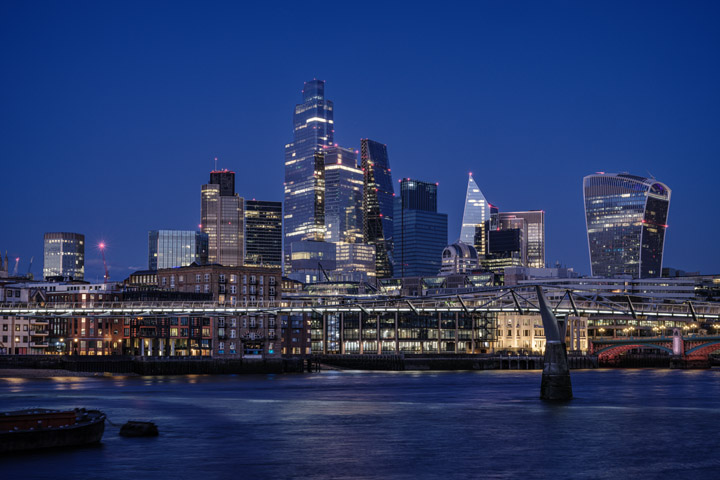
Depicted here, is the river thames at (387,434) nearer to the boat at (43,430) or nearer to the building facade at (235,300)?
the boat at (43,430)

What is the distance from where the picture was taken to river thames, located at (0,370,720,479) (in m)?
50.1

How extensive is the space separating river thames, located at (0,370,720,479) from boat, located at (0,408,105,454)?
2.96 feet

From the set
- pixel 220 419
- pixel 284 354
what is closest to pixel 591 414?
pixel 220 419

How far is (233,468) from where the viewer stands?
50.4 meters

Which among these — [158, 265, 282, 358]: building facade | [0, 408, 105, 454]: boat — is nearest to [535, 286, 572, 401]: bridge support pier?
[0, 408, 105, 454]: boat

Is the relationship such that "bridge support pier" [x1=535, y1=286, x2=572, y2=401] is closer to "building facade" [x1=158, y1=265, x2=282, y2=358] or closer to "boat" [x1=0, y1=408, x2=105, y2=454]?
"boat" [x1=0, y1=408, x2=105, y2=454]

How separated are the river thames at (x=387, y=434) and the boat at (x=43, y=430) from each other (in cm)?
90

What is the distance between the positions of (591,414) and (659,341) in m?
129

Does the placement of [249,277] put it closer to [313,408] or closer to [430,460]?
[313,408]

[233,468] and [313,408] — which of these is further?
[313,408]

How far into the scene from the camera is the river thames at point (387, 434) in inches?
1971

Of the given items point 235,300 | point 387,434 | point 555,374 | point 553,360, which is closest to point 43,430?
point 387,434

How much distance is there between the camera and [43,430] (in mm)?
52500

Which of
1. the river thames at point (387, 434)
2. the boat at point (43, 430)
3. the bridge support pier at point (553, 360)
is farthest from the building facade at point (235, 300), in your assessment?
the boat at point (43, 430)
